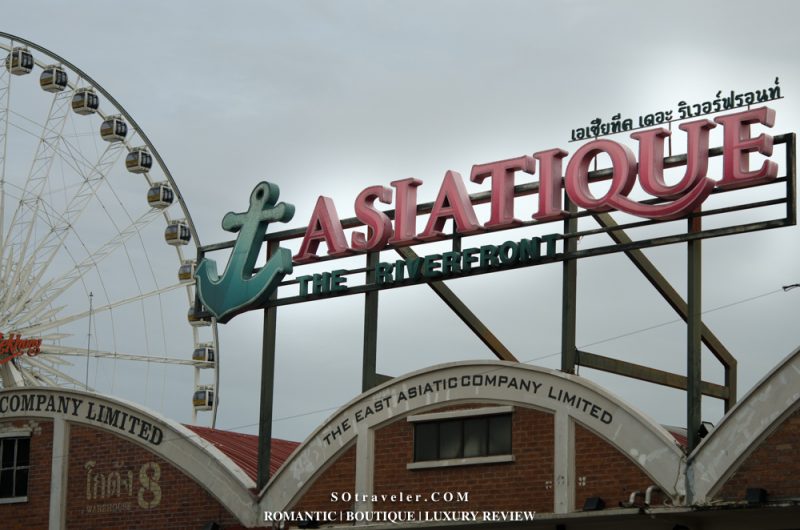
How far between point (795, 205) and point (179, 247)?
1088 inches

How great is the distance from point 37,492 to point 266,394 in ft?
21.2

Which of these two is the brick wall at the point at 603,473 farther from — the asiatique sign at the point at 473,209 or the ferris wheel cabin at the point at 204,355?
the ferris wheel cabin at the point at 204,355

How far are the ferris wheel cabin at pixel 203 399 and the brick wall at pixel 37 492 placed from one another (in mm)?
12146

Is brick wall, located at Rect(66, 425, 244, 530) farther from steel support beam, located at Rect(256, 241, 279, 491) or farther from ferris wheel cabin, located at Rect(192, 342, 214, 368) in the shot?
ferris wheel cabin, located at Rect(192, 342, 214, 368)

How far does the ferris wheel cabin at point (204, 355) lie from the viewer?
160 feet

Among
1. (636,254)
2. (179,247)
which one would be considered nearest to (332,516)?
(636,254)

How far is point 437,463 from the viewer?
96.9ft

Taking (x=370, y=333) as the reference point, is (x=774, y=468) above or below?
below

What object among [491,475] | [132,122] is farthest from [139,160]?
[491,475]

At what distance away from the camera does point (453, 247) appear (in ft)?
103

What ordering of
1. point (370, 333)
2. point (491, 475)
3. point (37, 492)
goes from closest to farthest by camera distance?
1. point (491, 475)
2. point (370, 333)
3. point (37, 492)

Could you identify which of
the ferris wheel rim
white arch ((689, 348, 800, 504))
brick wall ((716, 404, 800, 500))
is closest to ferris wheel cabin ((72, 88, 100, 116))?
the ferris wheel rim

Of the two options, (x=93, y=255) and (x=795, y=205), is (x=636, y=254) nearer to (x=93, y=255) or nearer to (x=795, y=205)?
(x=795, y=205)

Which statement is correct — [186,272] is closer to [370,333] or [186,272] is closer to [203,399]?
[203,399]
